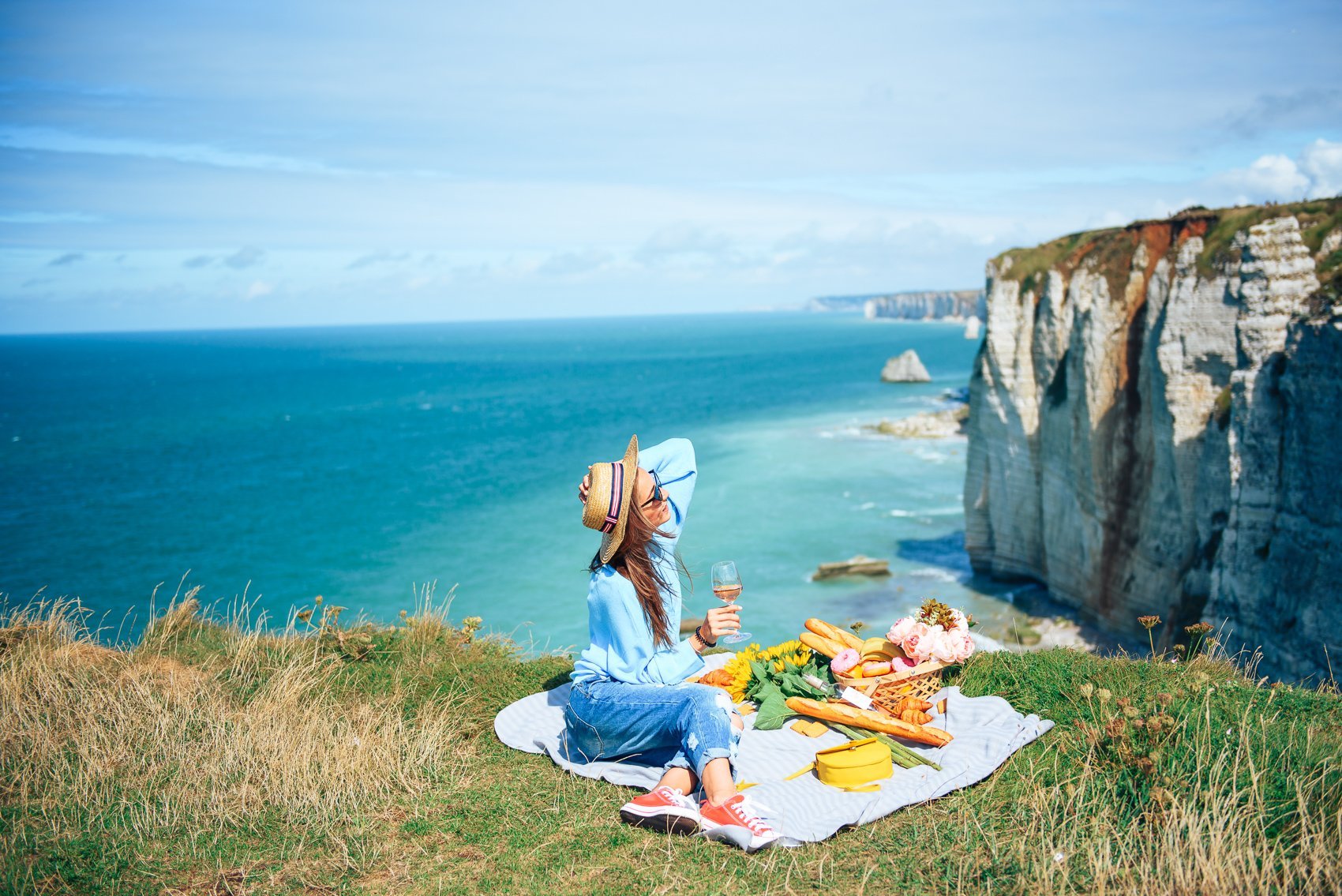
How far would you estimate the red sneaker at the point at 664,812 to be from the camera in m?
4.43

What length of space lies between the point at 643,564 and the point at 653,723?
923 millimetres

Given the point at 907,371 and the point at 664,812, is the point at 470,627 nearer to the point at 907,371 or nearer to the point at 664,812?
the point at 664,812

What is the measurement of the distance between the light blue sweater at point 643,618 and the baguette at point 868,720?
915 mm

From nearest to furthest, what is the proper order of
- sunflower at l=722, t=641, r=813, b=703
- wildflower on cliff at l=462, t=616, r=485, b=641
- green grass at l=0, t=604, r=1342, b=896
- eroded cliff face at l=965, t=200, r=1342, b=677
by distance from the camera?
green grass at l=0, t=604, r=1342, b=896 < sunflower at l=722, t=641, r=813, b=703 < wildflower on cliff at l=462, t=616, r=485, b=641 < eroded cliff face at l=965, t=200, r=1342, b=677

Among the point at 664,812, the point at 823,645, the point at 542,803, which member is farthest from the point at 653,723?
the point at 823,645

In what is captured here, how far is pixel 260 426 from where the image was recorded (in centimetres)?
6844

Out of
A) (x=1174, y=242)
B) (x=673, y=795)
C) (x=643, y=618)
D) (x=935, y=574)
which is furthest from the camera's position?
(x=935, y=574)

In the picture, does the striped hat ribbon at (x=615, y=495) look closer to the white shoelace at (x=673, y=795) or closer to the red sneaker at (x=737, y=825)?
the white shoelace at (x=673, y=795)

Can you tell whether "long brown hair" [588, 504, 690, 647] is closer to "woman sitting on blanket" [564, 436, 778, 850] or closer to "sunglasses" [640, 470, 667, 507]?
"woman sitting on blanket" [564, 436, 778, 850]

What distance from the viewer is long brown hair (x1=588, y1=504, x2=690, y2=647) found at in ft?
16.3

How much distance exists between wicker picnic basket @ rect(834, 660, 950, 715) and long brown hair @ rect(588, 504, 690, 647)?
153 cm

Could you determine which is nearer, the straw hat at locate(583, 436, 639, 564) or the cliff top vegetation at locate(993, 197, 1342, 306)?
the straw hat at locate(583, 436, 639, 564)

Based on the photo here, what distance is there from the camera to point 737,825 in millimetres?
4328

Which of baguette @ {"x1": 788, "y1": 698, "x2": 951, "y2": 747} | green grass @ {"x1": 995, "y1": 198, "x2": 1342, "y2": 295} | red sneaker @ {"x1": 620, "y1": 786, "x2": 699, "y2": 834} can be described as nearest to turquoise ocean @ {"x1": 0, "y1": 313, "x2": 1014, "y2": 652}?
baguette @ {"x1": 788, "y1": 698, "x2": 951, "y2": 747}
